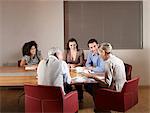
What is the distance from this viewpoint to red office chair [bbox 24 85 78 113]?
318cm

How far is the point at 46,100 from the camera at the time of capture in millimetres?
3236

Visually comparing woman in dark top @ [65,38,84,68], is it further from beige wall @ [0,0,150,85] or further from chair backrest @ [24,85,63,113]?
chair backrest @ [24,85,63,113]

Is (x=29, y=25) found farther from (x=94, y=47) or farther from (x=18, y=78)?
(x=18, y=78)

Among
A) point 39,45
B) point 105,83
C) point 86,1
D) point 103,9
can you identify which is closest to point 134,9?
point 103,9

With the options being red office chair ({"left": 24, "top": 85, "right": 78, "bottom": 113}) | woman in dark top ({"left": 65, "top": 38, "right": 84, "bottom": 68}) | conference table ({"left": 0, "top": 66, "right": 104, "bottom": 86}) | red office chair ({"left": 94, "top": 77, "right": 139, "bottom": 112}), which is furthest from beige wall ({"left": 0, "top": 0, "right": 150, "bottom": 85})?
red office chair ({"left": 24, "top": 85, "right": 78, "bottom": 113})

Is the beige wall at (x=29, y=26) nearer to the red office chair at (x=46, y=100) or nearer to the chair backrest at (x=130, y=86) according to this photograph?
the chair backrest at (x=130, y=86)

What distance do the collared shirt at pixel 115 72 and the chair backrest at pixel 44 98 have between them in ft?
2.77

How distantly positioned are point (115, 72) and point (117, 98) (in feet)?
1.15

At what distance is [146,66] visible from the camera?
6.62 m

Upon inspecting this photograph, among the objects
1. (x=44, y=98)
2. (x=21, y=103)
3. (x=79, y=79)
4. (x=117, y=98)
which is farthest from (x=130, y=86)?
(x=21, y=103)

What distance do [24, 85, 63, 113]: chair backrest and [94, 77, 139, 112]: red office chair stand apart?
0.72m

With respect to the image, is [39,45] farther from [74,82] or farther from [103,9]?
[74,82]

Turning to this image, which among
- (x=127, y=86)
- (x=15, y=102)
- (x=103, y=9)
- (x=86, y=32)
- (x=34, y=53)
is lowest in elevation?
(x=15, y=102)

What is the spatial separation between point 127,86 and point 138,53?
3121 mm
